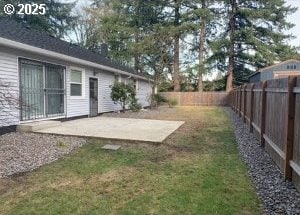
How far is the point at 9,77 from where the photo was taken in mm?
8391

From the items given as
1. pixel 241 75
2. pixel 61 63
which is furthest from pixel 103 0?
pixel 61 63

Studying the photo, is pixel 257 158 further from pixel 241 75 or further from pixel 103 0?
pixel 103 0

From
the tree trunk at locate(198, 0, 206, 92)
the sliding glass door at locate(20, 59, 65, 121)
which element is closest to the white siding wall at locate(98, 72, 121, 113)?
the sliding glass door at locate(20, 59, 65, 121)

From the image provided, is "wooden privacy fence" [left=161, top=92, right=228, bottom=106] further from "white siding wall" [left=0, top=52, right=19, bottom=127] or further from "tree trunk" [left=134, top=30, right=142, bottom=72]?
"white siding wall" [left=0, top=52, right=19, bottom=127]

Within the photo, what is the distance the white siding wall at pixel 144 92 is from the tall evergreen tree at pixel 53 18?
1089cm

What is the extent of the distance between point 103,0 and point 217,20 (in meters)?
13.7

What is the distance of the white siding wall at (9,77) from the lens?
8.12 meters

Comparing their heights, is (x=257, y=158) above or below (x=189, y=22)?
below

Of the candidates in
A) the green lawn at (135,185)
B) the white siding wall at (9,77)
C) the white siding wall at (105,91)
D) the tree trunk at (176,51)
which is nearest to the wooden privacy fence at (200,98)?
the tree trunk at (176,51)

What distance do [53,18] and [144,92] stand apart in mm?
12510

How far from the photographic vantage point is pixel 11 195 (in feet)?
13.1

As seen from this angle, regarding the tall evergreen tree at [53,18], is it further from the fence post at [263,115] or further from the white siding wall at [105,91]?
the fence post at [263,115]

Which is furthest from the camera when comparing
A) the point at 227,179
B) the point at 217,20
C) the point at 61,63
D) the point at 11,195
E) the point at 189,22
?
the point at 217,20

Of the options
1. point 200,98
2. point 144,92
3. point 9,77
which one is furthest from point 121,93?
point 200,98
